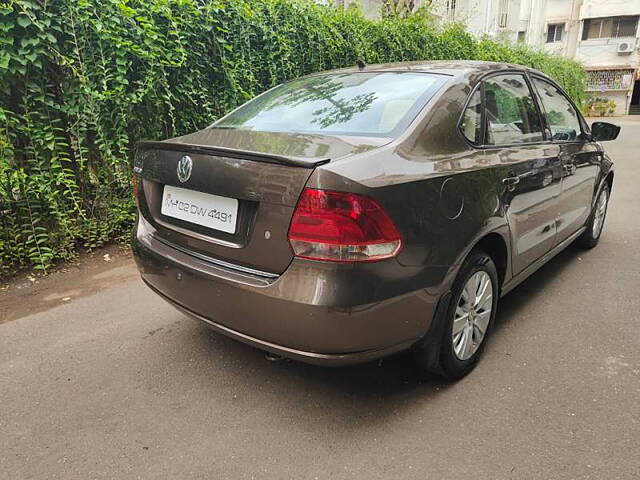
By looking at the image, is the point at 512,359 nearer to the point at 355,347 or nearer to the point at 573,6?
the point at 355,347

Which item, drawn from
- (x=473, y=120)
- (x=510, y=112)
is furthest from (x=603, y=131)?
(x=473, y=120)

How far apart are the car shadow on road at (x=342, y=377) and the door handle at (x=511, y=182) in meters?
0.99

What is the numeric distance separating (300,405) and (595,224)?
3.67 metres

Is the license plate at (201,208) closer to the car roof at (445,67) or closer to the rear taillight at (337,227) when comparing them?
the rear taillight at (337,227)

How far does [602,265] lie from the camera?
4.19 meters

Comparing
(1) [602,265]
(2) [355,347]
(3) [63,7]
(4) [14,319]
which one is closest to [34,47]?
(3) [63,7]

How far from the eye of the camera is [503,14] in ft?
102

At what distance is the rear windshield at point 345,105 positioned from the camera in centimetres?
233

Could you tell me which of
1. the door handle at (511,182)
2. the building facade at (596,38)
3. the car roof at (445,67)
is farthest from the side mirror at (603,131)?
the building facade at (596,38)

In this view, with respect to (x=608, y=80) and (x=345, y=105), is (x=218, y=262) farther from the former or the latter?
(x=608, y=80)

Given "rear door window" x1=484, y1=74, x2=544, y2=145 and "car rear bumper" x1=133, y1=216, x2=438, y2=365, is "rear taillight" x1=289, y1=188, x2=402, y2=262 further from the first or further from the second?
"rear door window" x1=484, y1=74, x2=544, y2=145

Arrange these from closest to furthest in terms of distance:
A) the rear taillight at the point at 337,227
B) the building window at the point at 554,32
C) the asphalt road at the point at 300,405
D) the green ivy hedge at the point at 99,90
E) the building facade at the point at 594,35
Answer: the rear taillight at the point at 337,227 → the asphalt road at the point at 300,405 → the green ivy hedge at the point at 99,90 → the building facade at the point at 594,35 → the building window at the point at 554,32

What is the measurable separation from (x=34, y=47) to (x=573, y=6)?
3789 centimetres

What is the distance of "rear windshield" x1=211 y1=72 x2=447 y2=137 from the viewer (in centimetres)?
233
